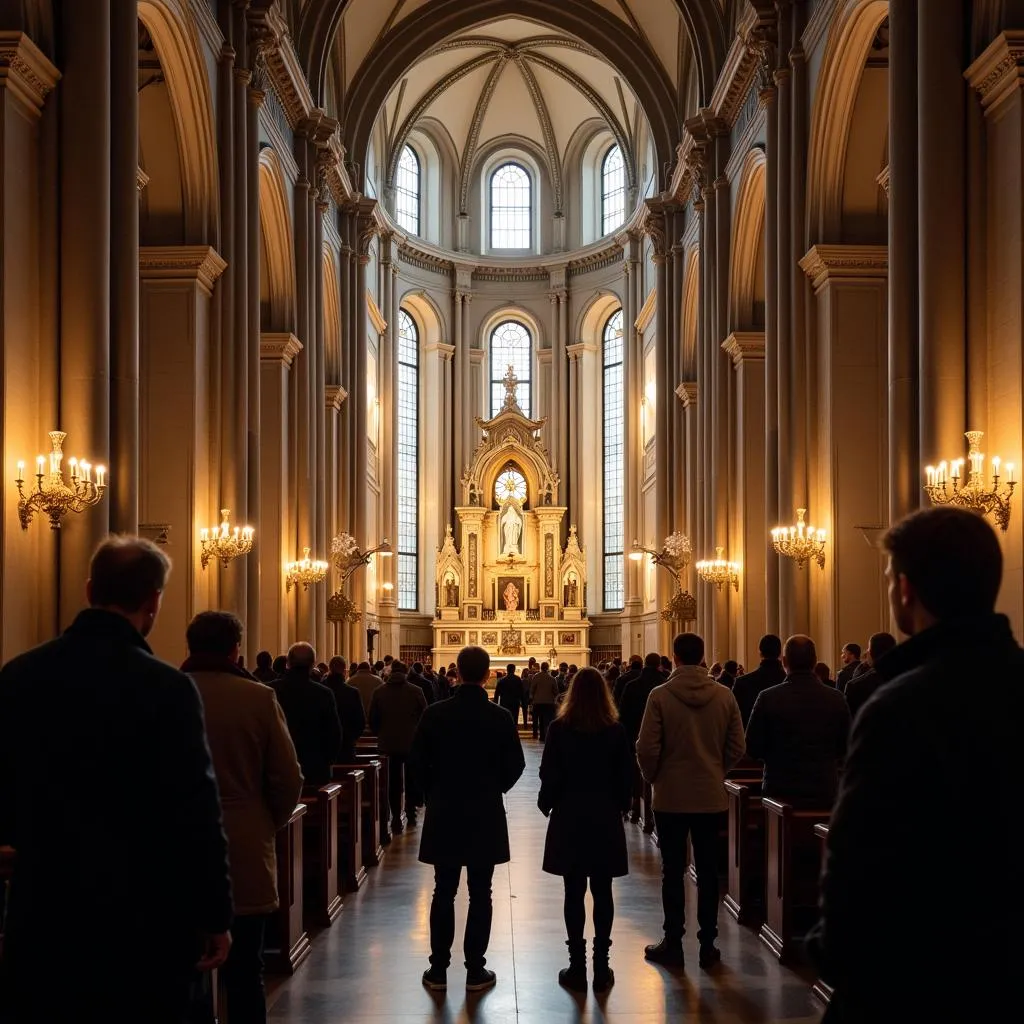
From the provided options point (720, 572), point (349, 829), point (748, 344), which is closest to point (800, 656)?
point (349, 829)

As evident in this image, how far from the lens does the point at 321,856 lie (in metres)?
9.57

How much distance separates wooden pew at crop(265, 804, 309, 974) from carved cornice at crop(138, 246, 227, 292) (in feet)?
34.2

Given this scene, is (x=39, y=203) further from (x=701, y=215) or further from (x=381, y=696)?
(x=701, y=215)

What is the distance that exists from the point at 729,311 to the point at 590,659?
17.5 m

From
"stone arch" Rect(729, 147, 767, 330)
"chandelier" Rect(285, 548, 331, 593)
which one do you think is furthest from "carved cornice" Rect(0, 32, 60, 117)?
"stone arch" Rect(729, 147, 767, 330)

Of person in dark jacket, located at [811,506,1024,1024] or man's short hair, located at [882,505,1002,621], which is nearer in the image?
person in dark jacket, located at [811,506,1024,1024]

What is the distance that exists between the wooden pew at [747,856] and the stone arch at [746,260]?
14.8m

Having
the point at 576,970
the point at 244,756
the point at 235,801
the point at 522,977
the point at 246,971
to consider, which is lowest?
the point at 522,977

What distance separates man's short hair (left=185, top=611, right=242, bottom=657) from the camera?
5.49m

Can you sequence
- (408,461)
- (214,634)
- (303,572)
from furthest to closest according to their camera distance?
(408,461) < (303,572) < (214,634)

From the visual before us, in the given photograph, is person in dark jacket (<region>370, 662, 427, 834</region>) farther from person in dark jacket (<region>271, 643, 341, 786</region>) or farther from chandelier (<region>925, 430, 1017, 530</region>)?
chandelier (<region>925, 430, 1017, 530</region>)

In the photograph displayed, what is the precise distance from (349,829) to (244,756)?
5.69 m

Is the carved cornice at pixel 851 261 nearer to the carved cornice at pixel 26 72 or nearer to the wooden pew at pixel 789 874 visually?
the carved cornice at pixel 26 72

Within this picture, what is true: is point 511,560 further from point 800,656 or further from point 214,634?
point 214,634
